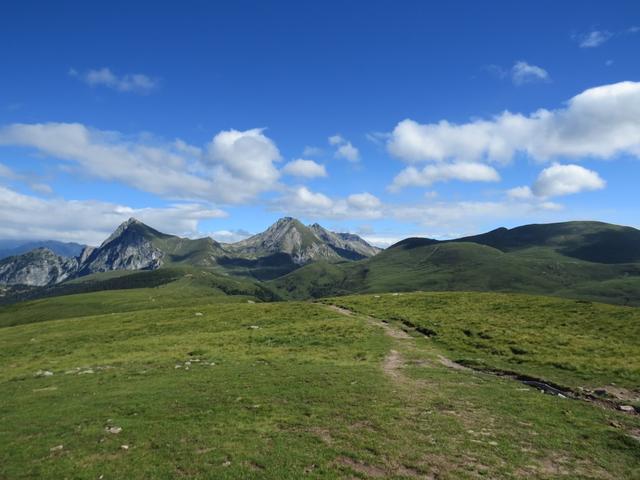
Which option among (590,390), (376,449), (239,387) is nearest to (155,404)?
(239,387)

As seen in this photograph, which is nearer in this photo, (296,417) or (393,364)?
(296,417)

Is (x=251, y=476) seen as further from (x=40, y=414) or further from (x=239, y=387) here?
(x=40, y=414)

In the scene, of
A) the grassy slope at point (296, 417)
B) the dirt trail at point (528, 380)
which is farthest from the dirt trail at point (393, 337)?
the grassy slope at point (296, 417)

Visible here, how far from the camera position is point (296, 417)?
2288 cm

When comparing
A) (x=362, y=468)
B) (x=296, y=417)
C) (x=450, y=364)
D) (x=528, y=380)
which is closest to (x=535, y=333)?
(x=450, y=364)

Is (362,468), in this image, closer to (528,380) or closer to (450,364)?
(528,380)

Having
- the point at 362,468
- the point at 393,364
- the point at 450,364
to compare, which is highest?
the point at 362,468

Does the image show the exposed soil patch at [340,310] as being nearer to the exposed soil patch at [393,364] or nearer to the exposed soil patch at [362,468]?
the exposed soil patch at [393,364]

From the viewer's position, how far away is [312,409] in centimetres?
2416

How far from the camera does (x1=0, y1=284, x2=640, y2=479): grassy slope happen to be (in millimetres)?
17422

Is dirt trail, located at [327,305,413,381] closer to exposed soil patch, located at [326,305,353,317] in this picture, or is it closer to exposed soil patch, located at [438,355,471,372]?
exposed soil patch, located at [326,305,353,317]

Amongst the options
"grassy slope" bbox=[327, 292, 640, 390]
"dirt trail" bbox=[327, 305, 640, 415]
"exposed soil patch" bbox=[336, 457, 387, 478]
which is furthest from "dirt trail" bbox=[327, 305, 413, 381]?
"exposed soil patch" bbox=[336, 457, 387, 478]

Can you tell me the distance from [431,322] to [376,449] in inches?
1546

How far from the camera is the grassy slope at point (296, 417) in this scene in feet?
57.2
